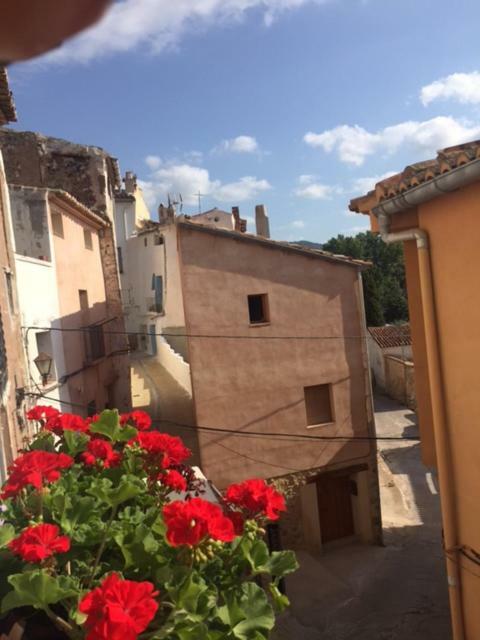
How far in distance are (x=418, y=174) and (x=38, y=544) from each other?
482 centimetres

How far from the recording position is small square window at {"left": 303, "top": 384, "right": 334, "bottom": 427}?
14141mm

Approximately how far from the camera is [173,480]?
3361 mm

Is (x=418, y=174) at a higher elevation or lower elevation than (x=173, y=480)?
higher

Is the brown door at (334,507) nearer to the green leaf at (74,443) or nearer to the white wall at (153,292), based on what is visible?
the white wall at (153,292)

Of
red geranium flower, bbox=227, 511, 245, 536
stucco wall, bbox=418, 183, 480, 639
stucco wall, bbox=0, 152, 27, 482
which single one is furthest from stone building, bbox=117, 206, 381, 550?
red geranium flower, bbox=227, 511, 245, 536

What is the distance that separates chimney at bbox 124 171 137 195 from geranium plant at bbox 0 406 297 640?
32.7 meters

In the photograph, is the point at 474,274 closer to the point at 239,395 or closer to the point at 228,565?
the point at 228,565

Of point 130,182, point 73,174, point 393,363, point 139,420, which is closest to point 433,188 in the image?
point 139,420

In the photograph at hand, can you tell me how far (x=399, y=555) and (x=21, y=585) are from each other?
13.0 metres

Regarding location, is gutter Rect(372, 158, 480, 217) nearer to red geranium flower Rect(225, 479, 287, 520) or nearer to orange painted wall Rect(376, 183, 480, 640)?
orange painted wall Rect(376, 183, 480, 640)

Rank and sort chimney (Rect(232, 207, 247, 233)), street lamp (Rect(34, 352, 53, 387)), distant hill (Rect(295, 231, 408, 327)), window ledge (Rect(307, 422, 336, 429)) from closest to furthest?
street lamp (Rect(34, 352, 53, 387)) → window ledge (Rect(307, 422, 336, 429)) → chimney (Rect(232, 207, 247, 233)) → distant hill (Rect(295, 231, 408, 327))

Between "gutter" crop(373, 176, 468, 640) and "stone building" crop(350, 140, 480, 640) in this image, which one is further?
"gutter" crop(373, 176, 468, 640)

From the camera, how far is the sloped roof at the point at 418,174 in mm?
4832

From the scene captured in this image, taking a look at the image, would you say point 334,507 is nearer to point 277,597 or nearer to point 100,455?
point 100,455
